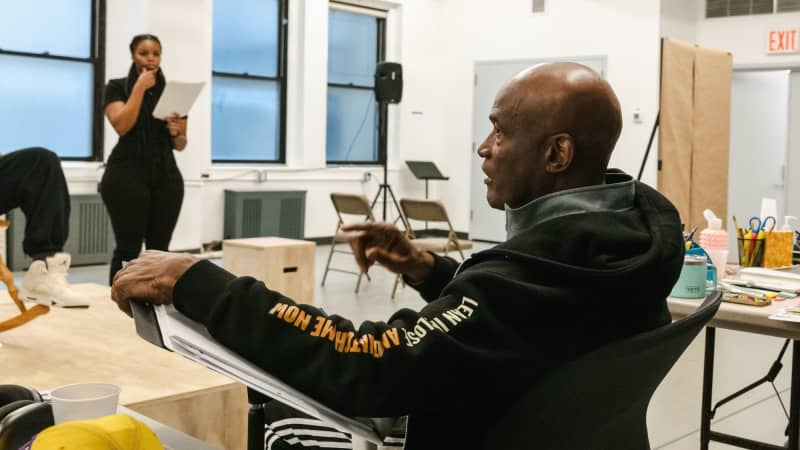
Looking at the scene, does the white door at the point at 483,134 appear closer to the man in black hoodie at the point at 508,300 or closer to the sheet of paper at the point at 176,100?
the sheet of paper at the point at 176,100

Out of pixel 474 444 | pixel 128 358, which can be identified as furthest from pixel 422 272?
pixel 128 358

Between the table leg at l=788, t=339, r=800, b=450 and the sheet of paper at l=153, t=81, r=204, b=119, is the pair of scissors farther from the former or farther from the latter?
the sheet of paper at l=153, t=81, r=204, b=119

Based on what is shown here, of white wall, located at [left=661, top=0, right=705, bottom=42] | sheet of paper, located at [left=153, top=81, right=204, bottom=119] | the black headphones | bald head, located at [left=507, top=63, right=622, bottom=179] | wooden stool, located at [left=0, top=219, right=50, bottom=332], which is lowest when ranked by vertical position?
wooden stool, located at [left=0, top=219, right=50, bottom=332]

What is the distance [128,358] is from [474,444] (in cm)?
206

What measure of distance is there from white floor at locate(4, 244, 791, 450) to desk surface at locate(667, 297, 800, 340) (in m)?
1.08

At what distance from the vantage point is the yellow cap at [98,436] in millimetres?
840

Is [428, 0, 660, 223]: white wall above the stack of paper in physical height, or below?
above

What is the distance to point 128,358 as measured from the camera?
283 cm

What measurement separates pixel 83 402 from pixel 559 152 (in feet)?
2.20

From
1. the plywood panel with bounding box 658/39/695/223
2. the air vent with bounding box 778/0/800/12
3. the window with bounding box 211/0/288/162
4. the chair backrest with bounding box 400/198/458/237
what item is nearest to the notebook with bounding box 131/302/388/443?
the plywood panel with bounding box 658/39/695/223

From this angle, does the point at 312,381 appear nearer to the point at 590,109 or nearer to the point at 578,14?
the point at 590,109

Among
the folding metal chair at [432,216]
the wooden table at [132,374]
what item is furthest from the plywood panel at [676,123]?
the wooden table at [132,374]

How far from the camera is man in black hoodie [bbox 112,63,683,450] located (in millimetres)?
986

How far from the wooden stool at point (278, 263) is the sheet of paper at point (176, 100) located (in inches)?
35.6
